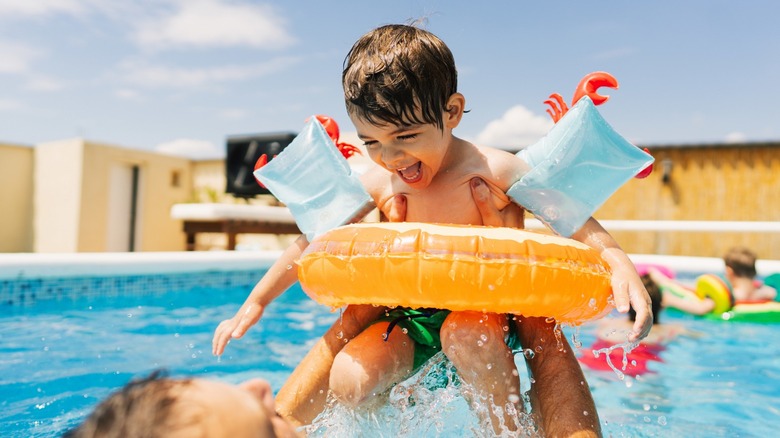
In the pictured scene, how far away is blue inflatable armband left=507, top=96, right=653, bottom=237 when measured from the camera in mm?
2314

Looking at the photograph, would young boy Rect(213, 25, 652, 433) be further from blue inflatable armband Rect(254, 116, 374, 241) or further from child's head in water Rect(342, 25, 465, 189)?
blue inflatable armband Rect(254, 116, 374, 241)

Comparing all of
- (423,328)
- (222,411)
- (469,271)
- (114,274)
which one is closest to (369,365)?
(423,328)

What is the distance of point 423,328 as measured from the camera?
7.35ft

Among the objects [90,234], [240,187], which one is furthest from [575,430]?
[90,234]

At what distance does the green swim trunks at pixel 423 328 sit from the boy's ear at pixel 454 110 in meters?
0.69

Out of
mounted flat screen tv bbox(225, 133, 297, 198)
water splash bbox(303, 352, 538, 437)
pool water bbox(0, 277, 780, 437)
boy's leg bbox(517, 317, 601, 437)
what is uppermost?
mounted flat screen tv bbox(225, 133, 297, 198)

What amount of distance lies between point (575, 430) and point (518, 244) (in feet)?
1.91

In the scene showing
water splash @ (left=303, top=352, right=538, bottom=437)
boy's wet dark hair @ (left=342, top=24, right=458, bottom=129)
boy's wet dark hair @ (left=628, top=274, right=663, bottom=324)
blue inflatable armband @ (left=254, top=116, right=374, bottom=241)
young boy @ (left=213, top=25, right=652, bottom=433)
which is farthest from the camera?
boy's wet dark hair @ (left=628, top=274, right=663, bottom=324)

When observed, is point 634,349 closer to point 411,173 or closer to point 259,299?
point 411,173

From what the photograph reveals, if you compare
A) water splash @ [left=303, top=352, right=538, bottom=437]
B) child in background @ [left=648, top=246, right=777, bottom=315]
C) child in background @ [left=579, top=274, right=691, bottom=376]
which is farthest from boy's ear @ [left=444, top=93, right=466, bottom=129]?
child in background @ [left=648, top=246, right=777, bottom=315]

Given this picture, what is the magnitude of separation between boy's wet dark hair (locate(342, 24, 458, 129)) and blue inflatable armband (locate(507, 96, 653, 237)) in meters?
0.44

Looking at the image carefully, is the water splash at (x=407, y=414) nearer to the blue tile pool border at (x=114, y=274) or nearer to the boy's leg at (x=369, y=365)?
the boy's leg at (x=369, y=365)

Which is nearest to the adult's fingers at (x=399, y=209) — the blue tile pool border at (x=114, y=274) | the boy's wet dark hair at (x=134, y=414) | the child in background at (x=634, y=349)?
the boy's wet dark hair at (x=134, y=414)

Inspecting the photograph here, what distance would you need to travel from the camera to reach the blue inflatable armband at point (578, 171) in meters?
2.31
